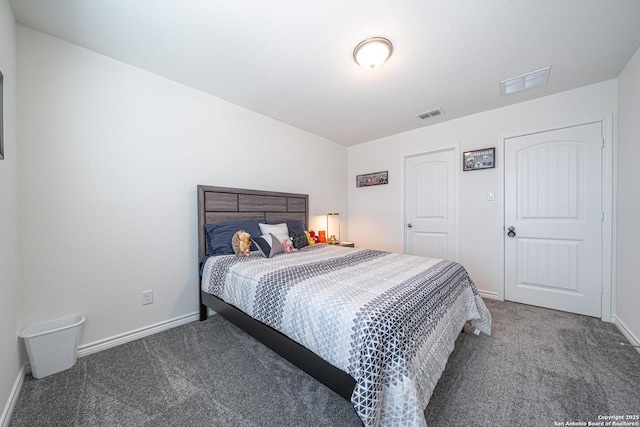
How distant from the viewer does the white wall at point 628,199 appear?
6.35 ft

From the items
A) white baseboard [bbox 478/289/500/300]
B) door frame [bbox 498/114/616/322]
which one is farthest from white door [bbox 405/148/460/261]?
door frame [bbox 498/114/616/322]

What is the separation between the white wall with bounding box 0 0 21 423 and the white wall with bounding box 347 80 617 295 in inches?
156

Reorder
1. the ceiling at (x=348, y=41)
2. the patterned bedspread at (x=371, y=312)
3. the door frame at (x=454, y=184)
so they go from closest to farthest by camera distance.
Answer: the patterned bedspread at (x=371, y=312), the ceiling at (x=348, y=41), the door frame at (x=454, y=184)

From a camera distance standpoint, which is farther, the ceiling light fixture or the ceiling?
the ceiling light fixture

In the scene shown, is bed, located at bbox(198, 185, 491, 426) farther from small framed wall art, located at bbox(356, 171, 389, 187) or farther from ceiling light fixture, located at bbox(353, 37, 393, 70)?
small framed wall art, located at bbox(356, 171, 389, 187)

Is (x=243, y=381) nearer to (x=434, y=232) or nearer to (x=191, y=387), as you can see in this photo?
(x=191, y=387)

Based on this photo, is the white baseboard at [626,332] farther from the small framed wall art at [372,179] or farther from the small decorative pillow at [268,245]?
the small decorative pillow at [268,245]

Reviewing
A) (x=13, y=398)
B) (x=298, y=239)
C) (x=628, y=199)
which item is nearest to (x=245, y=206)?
(x=298, y=239)

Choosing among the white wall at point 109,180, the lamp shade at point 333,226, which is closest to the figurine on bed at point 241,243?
the white wall at point 109,180

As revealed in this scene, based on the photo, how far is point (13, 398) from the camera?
1355 millimetres

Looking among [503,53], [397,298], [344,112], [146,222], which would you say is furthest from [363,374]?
[344,112]

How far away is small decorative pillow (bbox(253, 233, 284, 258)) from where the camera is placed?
93.6 inches

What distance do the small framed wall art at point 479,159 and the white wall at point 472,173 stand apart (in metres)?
0.06

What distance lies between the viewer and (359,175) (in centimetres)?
438
